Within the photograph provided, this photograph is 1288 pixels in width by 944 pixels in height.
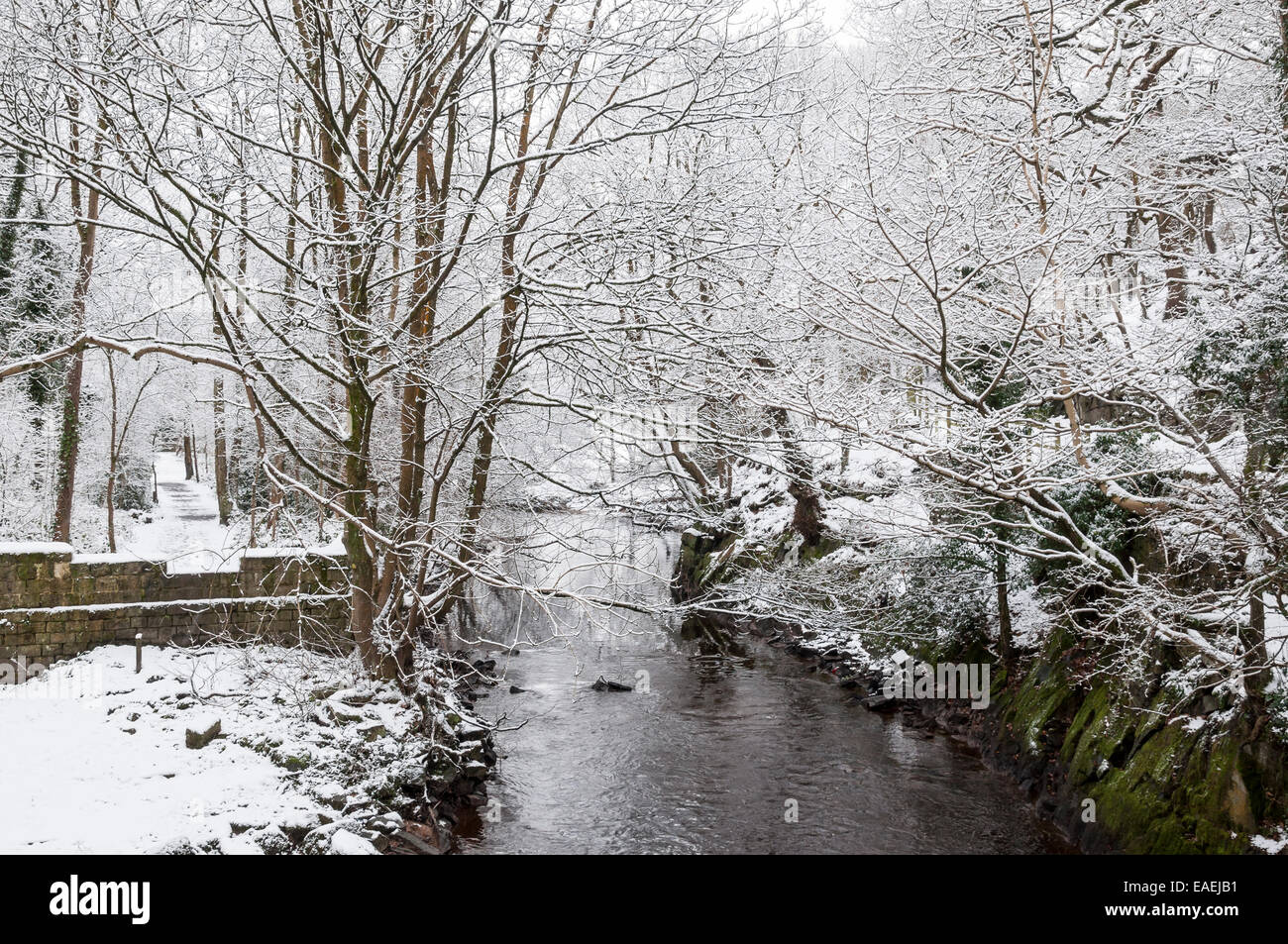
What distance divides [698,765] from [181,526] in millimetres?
23051

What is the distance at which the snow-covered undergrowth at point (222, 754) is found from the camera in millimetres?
6332

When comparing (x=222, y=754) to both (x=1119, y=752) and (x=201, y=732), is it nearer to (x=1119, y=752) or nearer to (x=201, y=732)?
(x=201, y=732)

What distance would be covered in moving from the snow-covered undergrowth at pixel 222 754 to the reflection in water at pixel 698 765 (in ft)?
3.34

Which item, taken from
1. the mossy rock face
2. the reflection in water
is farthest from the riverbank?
the reflection in water

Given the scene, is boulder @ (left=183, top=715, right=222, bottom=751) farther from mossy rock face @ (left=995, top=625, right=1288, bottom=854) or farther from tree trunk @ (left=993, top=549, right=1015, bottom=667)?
tree trunk @ (left=993, top=549, right=1015, bottom=667)

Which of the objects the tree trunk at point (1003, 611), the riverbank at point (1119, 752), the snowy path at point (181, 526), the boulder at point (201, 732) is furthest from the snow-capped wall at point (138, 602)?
the tree trunk at point (1003, 611)

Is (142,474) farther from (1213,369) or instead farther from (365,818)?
(1213,369)

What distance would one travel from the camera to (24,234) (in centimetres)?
1475

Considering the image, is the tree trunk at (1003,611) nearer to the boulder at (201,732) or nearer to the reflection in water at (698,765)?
the reflection in water at (698,765)

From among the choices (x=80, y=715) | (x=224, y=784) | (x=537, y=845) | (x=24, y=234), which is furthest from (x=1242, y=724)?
Result: (x=24, y=234)

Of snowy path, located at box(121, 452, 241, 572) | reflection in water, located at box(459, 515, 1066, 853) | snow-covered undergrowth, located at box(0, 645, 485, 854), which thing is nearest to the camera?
snow-covered undergrowth, located at box(0, 645, 485, 854)

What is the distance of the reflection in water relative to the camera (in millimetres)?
7648

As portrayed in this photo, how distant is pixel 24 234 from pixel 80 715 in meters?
10.6

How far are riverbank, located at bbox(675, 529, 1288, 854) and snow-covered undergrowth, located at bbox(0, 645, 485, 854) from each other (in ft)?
10.7
